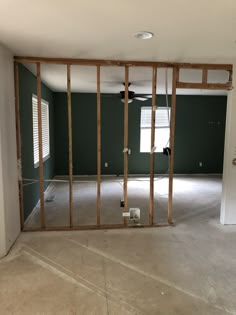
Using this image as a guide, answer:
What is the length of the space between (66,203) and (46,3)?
3.63 m

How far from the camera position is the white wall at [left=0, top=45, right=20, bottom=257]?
2814 mm

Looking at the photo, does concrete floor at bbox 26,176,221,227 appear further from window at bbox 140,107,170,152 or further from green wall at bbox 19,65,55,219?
window at bbox 140,107,170,152

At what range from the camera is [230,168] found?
374 cm

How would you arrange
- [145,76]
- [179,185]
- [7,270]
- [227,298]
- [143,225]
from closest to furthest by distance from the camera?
[227,298], [7,270], [143,225], [145,76], [179,185]

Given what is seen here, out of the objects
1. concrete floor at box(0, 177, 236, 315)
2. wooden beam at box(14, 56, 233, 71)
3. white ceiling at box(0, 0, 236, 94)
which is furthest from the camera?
wooden beam at box(14, 56, 233, 71)

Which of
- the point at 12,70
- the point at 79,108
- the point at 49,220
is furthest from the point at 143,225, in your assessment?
the point at 79,108

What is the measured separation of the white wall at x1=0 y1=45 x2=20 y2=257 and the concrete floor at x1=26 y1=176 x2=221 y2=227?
0.73m

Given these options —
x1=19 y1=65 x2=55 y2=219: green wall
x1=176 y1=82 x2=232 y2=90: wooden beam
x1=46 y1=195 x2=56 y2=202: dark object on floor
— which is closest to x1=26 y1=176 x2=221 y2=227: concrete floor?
x1=46 y1=195 x2=56 y2=202: dark object on floor

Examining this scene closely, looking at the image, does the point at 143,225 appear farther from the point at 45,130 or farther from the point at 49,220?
the point at 45,130

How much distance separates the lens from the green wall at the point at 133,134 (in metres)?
7.22

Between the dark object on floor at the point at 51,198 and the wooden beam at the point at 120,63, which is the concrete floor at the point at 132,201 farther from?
the wooden beam at the point at 120,63

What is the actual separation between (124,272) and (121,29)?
7.69 feet

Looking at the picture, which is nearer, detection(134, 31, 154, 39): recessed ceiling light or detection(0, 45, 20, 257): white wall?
detection(134, 31, 154, 39): recessed ceiling light

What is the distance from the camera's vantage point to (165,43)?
2.71m
